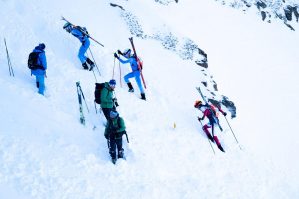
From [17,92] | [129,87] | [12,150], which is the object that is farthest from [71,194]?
[129,87]

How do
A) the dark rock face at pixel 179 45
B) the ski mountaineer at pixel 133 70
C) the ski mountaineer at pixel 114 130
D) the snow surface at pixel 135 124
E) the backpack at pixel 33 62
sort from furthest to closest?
1. the dark rock face at pixel 179 45
2. the ski mountaineer at pixel 133 70
3. the backpack at pixel 33 62
4. the ski mountaineer at pixel 114 130
5. the snow surface at pixel 135 124

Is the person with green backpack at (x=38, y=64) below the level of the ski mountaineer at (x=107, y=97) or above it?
above

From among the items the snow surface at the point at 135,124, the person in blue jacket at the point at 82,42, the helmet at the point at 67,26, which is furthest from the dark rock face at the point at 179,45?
the person in blue jacket at the point at 82,42

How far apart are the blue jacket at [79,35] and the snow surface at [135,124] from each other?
1.21 metres

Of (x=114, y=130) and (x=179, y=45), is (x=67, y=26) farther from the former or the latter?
(x=179, y=45)

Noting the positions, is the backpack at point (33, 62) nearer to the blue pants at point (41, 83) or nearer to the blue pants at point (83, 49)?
the blue pants at point (41, 83)

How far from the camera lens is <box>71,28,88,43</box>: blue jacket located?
53.7 ft

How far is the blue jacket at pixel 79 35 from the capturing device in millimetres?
16359

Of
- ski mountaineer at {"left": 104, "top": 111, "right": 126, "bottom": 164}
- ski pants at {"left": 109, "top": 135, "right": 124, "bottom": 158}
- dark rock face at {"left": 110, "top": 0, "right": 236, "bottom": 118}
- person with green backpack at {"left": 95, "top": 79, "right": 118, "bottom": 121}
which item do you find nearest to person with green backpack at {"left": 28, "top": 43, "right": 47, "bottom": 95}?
person with green backpack at {"left": 95, "top": 79, "right": 118, "bottom": 121}

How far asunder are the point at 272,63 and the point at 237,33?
4.34 meters

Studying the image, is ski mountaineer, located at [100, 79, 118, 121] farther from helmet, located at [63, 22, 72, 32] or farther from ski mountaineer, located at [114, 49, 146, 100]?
helmet, located at [63, 22, 72, 32]

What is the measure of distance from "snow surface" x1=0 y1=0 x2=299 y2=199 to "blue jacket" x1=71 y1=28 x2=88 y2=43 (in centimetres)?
121

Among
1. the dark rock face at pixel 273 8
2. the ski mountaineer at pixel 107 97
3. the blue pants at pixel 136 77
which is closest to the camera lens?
the ski mountaineer at pixel 107 97

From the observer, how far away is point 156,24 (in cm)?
2320
